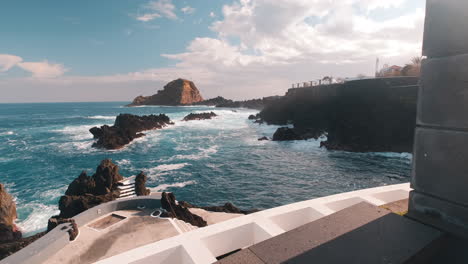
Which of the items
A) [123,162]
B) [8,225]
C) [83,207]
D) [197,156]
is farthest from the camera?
[197,156]

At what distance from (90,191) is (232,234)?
17.3 m

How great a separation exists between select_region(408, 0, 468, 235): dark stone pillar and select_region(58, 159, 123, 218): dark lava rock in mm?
15350

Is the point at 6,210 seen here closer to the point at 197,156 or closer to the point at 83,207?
the point at 83,207

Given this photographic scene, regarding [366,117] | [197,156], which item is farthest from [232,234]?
[366,117]

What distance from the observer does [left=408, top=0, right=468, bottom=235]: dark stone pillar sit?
2.10 meters

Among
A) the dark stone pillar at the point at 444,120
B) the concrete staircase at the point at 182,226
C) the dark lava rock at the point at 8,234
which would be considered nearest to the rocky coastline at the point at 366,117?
the concrete staircase at the point at 182,226

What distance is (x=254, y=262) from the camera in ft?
6.63

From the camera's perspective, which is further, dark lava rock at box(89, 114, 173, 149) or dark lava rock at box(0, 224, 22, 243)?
dark lava rock at box(89, 114, 173, 149)

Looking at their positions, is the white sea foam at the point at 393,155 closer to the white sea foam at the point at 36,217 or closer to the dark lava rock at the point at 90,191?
the dark lava rock at the point at 90,191

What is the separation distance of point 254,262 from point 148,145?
3623cm

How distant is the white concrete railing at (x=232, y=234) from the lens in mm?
2492

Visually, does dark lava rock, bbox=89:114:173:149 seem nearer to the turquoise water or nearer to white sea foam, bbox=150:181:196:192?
the turquoise water

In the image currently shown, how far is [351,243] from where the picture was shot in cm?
221

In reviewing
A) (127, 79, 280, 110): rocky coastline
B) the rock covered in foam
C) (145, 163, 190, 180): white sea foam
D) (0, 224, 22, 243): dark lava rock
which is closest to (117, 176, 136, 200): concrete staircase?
(145, 163, 190, 180): white sea foam
